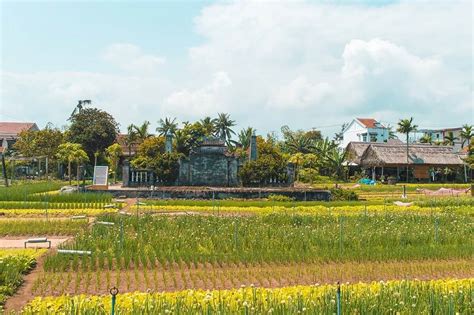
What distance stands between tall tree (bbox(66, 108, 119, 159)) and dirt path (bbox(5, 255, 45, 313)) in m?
43.2

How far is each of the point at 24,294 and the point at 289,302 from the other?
5735 mm

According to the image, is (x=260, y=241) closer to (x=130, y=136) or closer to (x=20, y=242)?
(x=20, y=242)

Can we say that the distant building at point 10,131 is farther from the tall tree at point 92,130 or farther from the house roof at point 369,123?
the house roof at point 369,123

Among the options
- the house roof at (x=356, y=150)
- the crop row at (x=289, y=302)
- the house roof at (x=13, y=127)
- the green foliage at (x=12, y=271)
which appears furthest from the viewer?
the house roof at (x=13, y=127)

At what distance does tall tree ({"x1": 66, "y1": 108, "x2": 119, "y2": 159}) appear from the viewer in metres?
54.1

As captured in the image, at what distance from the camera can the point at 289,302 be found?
7.71 m

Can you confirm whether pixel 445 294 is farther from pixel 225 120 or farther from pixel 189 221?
pixel 225 120

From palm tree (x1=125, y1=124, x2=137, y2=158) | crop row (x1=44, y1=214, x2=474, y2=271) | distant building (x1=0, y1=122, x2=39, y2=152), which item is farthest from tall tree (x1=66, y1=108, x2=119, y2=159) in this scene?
crop row (x1=44, y1=214, x2=474, y2=271)

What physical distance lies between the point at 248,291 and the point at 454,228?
10.9 m

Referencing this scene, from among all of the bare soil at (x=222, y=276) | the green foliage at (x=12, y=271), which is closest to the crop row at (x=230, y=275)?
the bare soil at (x=222, y=276)

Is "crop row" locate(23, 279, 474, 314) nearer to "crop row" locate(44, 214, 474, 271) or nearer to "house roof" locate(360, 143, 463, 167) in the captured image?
"crop row" locate(44, 214, 474, 271)

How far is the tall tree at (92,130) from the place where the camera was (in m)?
54.1

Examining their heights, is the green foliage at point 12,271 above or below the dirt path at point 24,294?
above

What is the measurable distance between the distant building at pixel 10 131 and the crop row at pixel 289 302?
70875 millimetres
